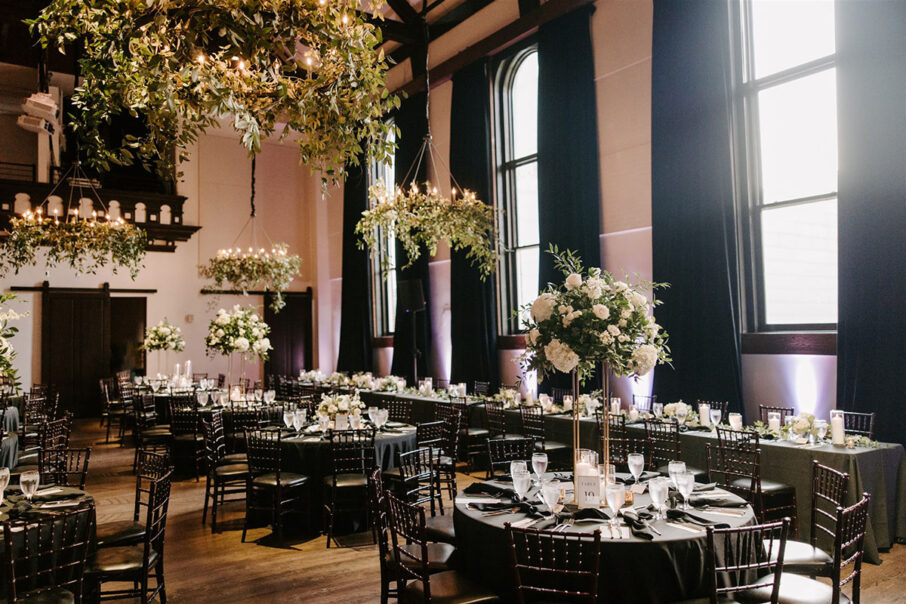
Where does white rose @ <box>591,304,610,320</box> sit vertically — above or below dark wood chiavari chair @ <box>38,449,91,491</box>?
above

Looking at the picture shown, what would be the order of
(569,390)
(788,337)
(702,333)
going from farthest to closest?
1. (569,390)
2. (702,333)
3. (788,337)

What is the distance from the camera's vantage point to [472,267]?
10.7 meters

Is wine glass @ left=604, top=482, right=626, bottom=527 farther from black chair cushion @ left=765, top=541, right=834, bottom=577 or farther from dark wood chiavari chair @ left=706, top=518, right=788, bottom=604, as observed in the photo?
black chair cushion @ left=765, top=541, right=834, bottom=577

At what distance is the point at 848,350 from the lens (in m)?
5.88

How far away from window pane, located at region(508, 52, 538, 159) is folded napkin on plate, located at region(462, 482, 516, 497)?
7.58 m

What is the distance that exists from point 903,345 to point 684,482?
11.9 feet

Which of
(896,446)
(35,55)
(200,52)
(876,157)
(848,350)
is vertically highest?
(35,55)

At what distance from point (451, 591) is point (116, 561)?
2040mm

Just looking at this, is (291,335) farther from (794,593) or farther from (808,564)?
(794,593)

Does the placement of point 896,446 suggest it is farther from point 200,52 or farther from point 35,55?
point 35,55

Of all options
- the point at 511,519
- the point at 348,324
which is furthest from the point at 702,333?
the point at 348,324

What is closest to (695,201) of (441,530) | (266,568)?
(441,530)

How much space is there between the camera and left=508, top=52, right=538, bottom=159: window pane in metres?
10.6

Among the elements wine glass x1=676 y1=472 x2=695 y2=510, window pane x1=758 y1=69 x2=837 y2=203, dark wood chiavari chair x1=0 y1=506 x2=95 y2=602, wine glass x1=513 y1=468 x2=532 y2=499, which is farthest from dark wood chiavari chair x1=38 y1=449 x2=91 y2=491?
window pane x1=758 y1=69 x2=837 y2=203
